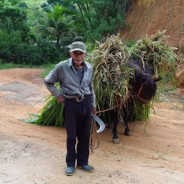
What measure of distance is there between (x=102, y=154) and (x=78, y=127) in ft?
2.95

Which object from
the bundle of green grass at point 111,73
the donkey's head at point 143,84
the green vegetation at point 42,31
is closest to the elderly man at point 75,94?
the bundle of green grass at point 111,73

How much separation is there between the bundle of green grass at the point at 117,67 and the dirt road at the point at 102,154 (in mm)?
501

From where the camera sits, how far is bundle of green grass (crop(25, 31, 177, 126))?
516 cm

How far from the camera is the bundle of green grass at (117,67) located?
5.16 metres

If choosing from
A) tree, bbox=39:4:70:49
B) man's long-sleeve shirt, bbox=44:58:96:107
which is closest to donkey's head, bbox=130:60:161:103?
man's long-sleeve shirt, bbox=44:58:96:107

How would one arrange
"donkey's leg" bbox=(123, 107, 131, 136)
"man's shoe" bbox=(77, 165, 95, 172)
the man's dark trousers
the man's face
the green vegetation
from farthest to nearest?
the green vegetation < "donkey's leg" bbox=(123, 107, 131, 136) < "man's shoe" bbox=(77, 165, 95, 172) < the man's dark trousers < the man's face

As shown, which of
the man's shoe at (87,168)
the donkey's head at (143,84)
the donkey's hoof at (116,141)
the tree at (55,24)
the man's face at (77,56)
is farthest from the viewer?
the tree at (55,24)

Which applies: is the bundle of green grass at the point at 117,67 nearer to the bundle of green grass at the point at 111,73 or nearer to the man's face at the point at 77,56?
the bundle of green grass at the point at 111,73

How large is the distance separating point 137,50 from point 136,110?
1058mm

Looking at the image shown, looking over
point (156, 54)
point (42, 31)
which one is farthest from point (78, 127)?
point (42, 31)

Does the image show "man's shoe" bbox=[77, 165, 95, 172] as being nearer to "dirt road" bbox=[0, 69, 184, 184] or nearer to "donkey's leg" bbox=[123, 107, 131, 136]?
"dirt road" bbox=[0, 69, 184, 184]

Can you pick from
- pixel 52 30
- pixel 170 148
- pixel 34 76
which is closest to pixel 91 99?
pixel 170 148

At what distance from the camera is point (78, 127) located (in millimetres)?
4211

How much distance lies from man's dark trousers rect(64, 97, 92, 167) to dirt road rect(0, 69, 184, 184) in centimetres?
20
